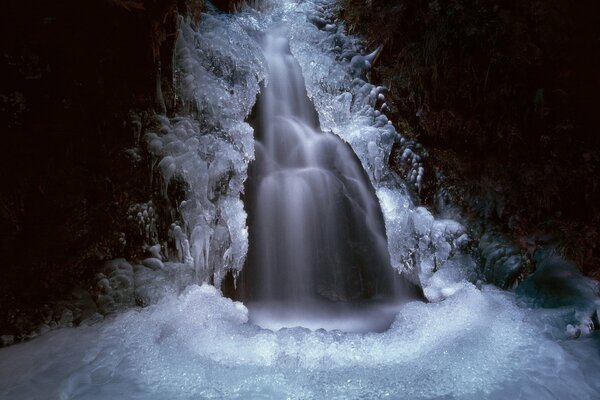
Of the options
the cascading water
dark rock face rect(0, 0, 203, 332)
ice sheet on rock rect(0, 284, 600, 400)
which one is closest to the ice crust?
the cascading water

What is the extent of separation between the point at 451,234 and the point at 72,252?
4.38 m

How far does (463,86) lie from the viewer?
526cm

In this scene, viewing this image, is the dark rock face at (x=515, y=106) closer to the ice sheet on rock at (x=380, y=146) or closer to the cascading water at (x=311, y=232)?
the ice sheet on rock at (x=380, y=146)

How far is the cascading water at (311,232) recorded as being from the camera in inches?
217

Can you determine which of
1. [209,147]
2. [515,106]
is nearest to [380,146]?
[515,106]

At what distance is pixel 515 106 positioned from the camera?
506 centimetres

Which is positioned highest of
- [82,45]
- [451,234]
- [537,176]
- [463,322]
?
[82,45]

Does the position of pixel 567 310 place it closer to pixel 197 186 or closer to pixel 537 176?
pixel 537 176

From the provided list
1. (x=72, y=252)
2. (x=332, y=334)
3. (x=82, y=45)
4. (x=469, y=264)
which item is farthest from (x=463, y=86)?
(x=72, y=252)

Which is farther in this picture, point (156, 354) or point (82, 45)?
point (82, 45)

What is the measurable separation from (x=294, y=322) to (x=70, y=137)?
3246 mm

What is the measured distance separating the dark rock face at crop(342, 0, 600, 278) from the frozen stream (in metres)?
0.50

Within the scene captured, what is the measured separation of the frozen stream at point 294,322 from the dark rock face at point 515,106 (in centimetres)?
50

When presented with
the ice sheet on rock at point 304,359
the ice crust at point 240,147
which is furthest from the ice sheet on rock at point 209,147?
the ice sheet on rock at point 304,359
